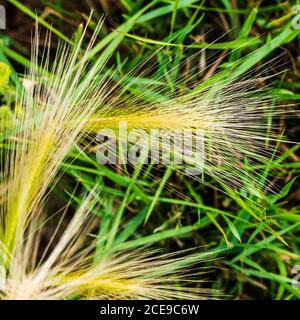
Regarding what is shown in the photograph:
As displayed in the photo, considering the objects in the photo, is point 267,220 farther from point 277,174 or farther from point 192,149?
point 192,149

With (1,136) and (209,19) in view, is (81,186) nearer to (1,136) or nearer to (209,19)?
(1,136)

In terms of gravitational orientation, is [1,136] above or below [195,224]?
above

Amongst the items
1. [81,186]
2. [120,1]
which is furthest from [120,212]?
[120,1]

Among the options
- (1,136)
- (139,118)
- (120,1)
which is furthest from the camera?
(120,1)
